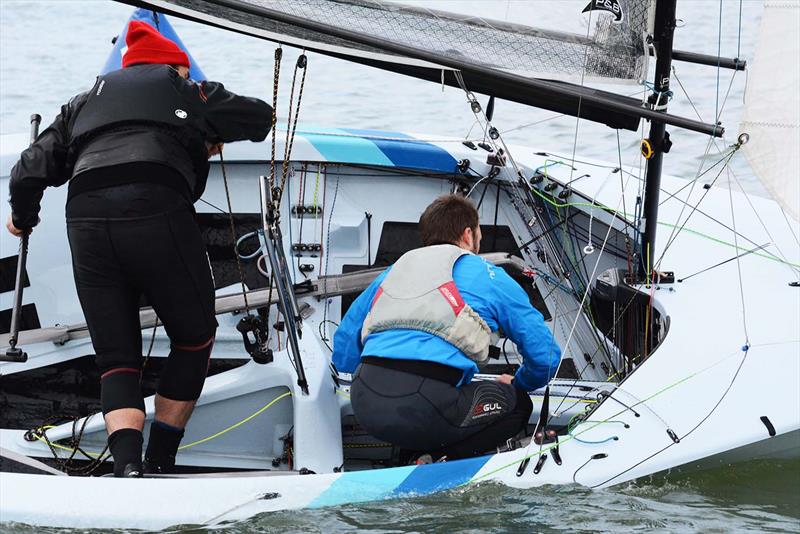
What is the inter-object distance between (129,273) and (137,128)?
1.15 ft

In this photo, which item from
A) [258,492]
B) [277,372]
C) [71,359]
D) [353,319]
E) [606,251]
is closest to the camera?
[258,492]

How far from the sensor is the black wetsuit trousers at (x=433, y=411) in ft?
9.05

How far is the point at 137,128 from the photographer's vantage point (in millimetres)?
2842

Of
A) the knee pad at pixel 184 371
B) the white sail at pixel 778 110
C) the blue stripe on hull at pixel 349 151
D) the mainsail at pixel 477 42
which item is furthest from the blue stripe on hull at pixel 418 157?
the knee pad at pixel 184 371

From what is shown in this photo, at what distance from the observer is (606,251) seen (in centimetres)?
395

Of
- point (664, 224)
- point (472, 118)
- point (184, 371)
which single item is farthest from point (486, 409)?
point (472, 118)

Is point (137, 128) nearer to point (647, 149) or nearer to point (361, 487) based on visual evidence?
point (361, 487)

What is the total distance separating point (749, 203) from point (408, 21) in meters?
1.40

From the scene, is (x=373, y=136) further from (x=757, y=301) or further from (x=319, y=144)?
(x=757, y=301)

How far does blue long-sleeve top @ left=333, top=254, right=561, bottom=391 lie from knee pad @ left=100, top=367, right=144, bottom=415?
0.55 meters

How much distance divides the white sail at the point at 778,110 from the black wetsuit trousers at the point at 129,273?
160 cm

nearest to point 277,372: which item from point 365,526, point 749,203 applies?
point 365,526

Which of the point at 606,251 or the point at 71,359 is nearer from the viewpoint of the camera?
the point at 71,359

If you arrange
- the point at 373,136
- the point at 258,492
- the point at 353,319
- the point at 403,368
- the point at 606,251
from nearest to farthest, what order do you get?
the point at 258,492 → the point at 403,368 → the point at 353,319 → the point at 606,251 → the point at 373,136
